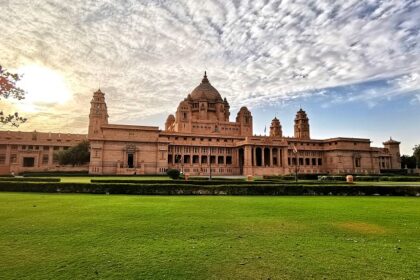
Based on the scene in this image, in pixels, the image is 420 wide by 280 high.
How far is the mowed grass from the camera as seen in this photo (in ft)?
20.0

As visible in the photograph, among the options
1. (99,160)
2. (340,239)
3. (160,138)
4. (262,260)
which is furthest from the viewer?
(160,138)

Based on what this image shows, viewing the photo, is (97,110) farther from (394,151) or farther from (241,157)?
(394,151)

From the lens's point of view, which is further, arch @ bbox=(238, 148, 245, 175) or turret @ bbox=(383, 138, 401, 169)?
→ turret @ bbox=(383, 138, 401, 169)

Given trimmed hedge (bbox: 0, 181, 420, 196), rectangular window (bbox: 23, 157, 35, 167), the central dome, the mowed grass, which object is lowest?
the mowed grass

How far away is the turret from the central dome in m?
66.5

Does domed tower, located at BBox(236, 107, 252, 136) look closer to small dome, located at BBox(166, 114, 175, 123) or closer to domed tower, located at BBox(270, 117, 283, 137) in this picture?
domed tower, located at BBox(270, 117, 283, 137)

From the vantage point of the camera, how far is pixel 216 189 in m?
22.9

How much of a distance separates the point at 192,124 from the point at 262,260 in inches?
2963

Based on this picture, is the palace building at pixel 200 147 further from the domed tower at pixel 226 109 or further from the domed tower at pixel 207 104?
the domed tower at pixel 226 109

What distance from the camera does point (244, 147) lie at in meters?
68.4

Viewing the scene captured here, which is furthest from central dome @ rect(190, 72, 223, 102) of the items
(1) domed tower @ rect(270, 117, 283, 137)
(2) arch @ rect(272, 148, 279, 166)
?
(2) arch @ rect(272, 148, 279, 166)

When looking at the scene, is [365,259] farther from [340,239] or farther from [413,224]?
[413,224]

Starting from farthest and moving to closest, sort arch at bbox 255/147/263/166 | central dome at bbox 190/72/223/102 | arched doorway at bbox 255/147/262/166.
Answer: central dome at bbox 190/72/223/102
arched doorway at bbox 255/147/262/166
arch at bbox 255/147/263/166

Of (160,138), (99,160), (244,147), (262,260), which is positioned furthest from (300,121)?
(262,260)
